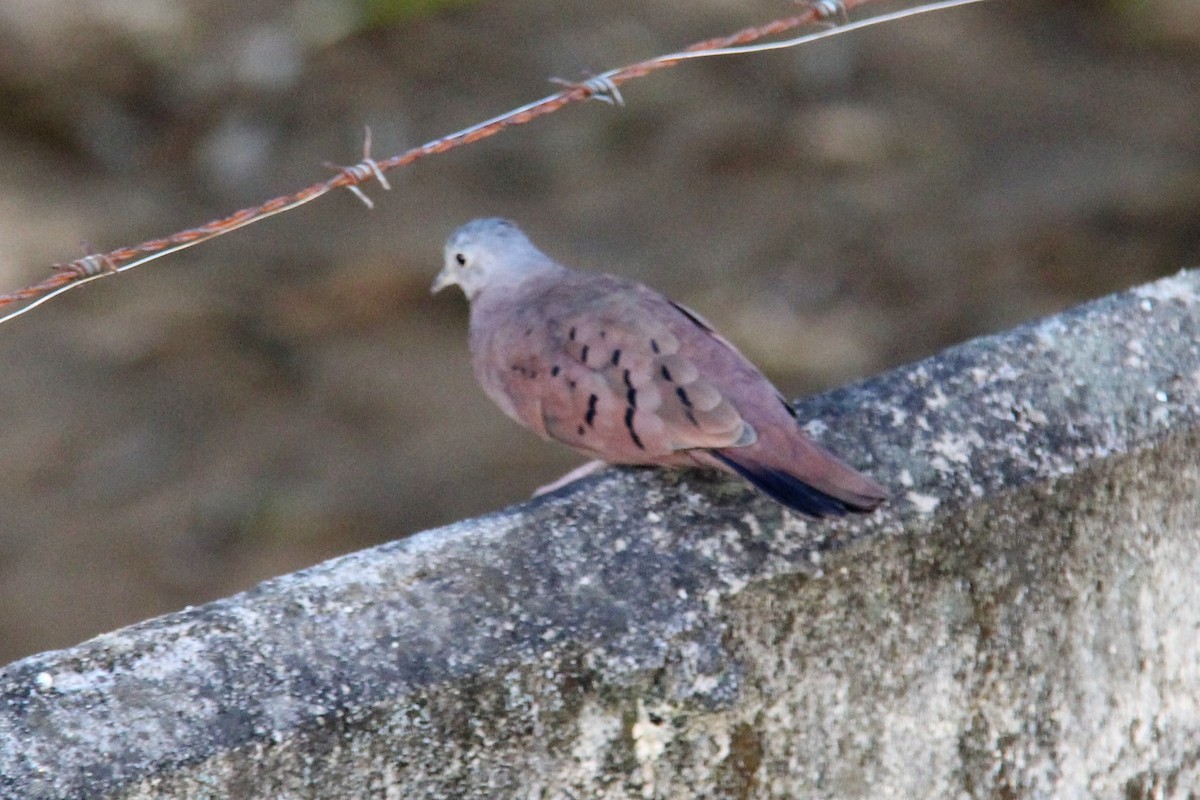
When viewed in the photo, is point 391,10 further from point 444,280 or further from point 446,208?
point 444,280

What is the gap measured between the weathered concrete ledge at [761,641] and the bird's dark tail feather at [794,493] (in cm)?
5

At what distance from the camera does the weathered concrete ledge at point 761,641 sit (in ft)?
6.48

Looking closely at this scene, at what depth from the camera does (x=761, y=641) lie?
7.17 ft

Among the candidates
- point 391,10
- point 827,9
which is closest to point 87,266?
point 827,9

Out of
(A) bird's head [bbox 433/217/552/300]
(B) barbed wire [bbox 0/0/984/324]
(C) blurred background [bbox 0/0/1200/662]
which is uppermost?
(C) blurred background [bbox 0/0/1200/662]

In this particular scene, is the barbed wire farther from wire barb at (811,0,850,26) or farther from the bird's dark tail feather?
the bird's dark tail feather

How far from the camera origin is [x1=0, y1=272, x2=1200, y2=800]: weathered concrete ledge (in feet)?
6.48

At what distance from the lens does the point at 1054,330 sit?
2627 millimetres

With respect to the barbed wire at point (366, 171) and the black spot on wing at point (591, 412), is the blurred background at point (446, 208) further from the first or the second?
the barbed wire at point (366, 171)

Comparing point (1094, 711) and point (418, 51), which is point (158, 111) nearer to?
point (418, 51)

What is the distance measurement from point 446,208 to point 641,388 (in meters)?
4.17

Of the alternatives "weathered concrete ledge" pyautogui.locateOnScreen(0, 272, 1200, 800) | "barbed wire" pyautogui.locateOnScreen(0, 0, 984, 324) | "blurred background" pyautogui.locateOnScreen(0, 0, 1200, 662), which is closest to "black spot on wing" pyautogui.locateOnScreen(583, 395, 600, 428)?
"weathered concrete ledge" pyautogui.locateOnScreen(0, 272, 1200, 800)

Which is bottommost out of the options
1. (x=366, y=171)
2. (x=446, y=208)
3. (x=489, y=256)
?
(x=366, y=171)

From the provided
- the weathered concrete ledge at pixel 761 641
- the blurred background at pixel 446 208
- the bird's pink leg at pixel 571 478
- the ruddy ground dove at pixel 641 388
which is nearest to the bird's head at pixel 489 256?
the ruddy ground dove at pixel 641 388
